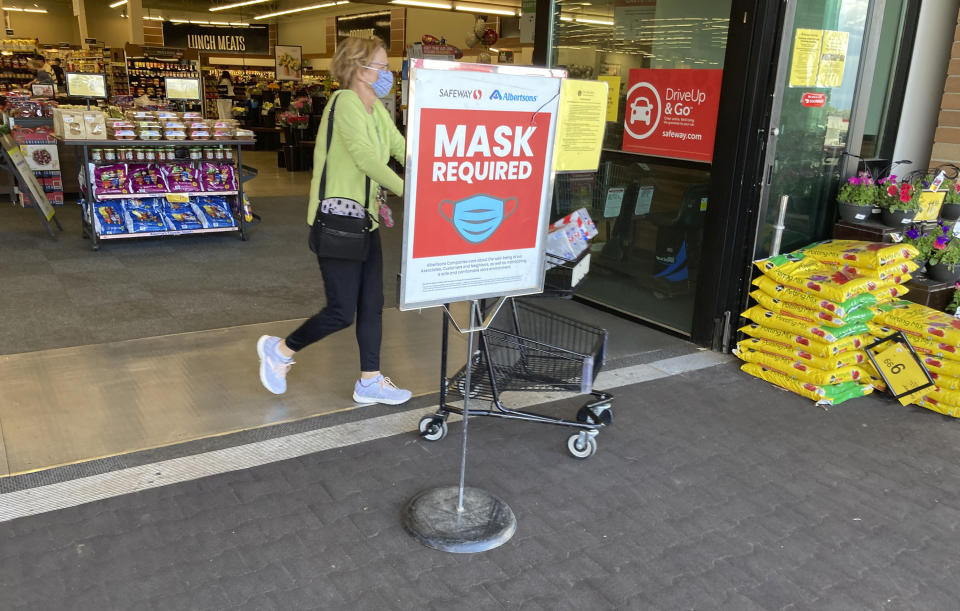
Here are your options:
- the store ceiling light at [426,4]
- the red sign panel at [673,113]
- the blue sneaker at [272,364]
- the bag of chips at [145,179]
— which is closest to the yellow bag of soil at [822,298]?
the red sign panel at [673,113]

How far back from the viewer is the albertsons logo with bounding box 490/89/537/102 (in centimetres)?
219

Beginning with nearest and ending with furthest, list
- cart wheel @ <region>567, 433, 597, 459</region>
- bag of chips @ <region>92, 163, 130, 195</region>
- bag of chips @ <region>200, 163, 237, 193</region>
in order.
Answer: cart wheel @ <region>567, 433, 597, 459</region>, bag of chips @ <region>92, 163, 130, 195</region>, bag of chips @ <region>200, 163, 237, 193</region>

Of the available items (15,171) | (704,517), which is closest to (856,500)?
(704,517)

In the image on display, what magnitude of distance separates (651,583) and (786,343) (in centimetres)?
197

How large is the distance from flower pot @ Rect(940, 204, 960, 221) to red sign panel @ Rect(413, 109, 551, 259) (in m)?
2.99

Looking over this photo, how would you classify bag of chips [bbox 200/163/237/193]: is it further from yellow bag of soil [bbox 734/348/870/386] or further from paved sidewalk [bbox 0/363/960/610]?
yellow bag of soil [bbox 734/348/870/386]

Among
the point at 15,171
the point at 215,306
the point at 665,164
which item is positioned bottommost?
the point at 215,306

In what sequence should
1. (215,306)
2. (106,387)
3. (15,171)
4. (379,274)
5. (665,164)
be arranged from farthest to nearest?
(15,171)
(215,306)
(665,164)
(106,387)
(379,274)

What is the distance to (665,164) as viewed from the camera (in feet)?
14.8

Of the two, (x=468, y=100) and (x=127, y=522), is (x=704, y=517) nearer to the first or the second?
(x=468, y=100)

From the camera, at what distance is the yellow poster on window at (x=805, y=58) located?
3826mm

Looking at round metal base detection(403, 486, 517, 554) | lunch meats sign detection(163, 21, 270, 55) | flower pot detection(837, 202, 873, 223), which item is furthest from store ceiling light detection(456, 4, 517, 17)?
round metal base detection(403, 486, 517, 554)

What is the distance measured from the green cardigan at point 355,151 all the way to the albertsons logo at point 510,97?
0.59m

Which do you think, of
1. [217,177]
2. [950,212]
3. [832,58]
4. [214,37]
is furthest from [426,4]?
[950,212]
